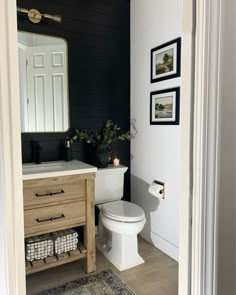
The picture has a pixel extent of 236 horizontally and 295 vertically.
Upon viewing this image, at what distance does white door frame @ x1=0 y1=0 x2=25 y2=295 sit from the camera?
39.4 inches

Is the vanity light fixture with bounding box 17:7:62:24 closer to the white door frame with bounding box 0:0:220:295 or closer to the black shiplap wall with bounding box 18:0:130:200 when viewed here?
the black shiplap wall with bounding box 18:0:130:200

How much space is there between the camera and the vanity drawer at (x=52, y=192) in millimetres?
1871

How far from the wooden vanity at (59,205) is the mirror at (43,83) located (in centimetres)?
51

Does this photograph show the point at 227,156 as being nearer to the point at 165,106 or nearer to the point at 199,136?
the point at 199,136

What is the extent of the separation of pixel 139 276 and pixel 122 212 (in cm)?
52

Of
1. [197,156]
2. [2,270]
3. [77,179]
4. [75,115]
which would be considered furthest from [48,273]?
[197,156]

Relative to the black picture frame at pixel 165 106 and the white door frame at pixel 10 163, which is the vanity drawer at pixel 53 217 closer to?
the white door frame at pixel 10 163

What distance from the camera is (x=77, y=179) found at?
2.03m

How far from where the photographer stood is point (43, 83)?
2455mm

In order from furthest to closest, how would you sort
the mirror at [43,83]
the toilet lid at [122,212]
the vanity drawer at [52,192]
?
the mirror at [43,83] < the toilet lid at [122,212] < the vanity drawer at [52,192]

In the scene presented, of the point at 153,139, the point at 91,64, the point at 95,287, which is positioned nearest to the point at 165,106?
the point at 153,139

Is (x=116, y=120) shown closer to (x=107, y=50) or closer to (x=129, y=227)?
(x=107, y=50)

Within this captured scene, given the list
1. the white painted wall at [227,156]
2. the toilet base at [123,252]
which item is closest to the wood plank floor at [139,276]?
the toilet base at [123,252]

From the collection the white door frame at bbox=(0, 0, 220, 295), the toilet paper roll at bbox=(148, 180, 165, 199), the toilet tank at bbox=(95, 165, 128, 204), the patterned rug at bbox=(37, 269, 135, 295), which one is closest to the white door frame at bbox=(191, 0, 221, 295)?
the white door frame at bbox=(0, 0, 220, 295)
